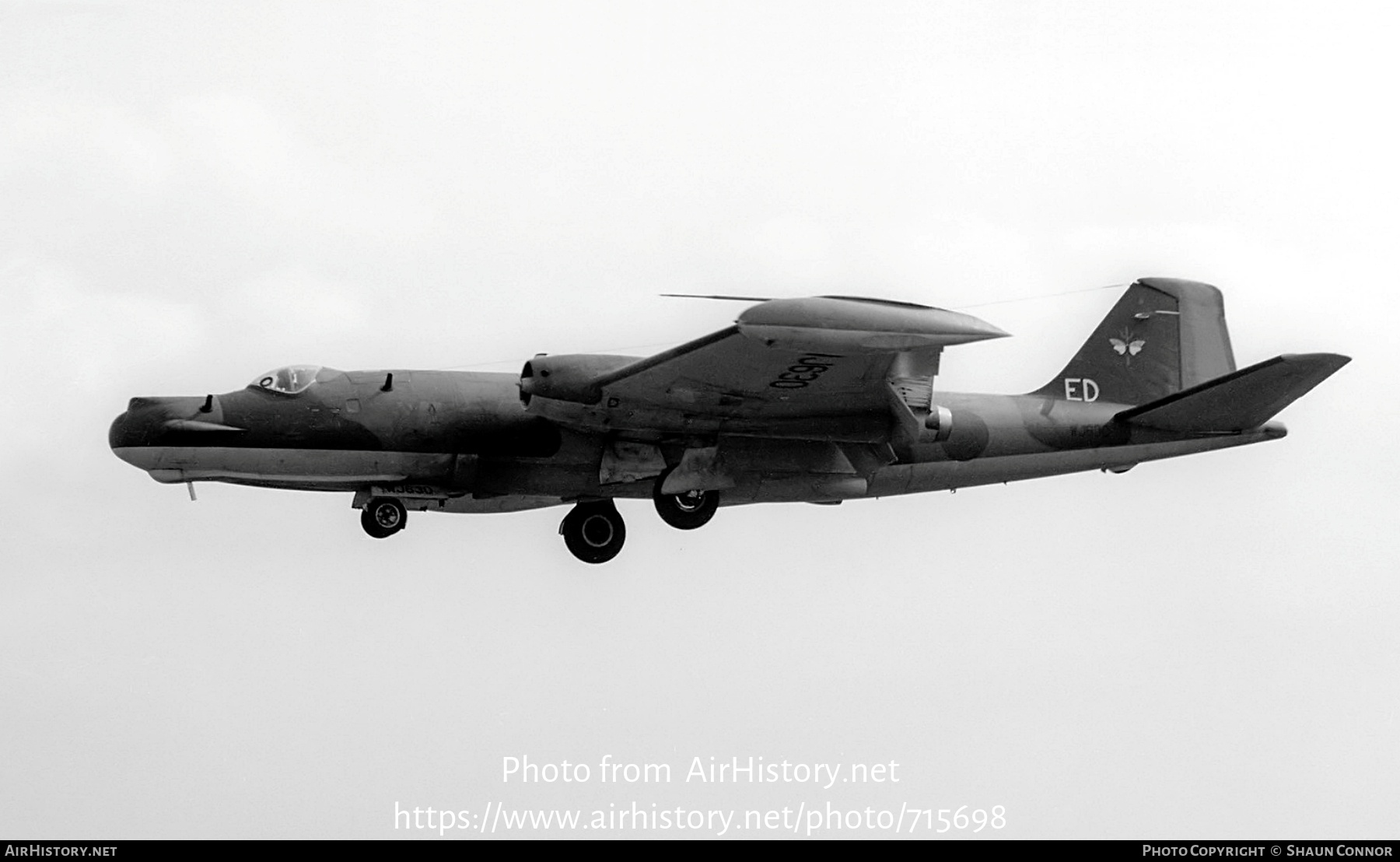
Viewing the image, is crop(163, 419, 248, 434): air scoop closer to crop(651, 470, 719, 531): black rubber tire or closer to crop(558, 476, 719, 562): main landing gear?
crop(558, 476, 719, 562): main landing gear

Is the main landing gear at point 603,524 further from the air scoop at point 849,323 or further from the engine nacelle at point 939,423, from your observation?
the air scoop at point 849,323

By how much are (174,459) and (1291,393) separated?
1431 cm

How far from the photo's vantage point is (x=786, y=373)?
2262 cm

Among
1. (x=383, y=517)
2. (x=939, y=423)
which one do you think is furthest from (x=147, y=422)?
(x=939, y=423)

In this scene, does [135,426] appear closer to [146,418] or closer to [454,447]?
[146,418]

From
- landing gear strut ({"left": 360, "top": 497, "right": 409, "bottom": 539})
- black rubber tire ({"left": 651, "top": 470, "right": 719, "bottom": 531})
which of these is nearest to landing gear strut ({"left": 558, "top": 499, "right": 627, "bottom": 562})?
black rubber tire ({"left": 651, "top": 470, "right": 719, "bottom": 531})

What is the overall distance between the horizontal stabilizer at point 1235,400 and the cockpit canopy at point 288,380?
10.7m

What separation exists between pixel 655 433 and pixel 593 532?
1.73m

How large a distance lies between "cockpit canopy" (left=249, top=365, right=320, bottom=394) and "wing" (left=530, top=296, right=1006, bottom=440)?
2999 mm

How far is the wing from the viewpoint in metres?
20.5

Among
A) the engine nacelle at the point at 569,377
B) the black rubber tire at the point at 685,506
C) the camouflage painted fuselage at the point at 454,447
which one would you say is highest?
the engine nacelle at the point at 569,377

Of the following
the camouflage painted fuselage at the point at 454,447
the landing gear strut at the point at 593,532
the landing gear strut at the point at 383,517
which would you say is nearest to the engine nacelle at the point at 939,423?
the camouflage painted fuselage at the point at 454,447

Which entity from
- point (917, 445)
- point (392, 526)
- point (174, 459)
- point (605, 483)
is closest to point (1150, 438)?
point (917, 445)

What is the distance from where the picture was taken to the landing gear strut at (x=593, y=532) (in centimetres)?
2533
